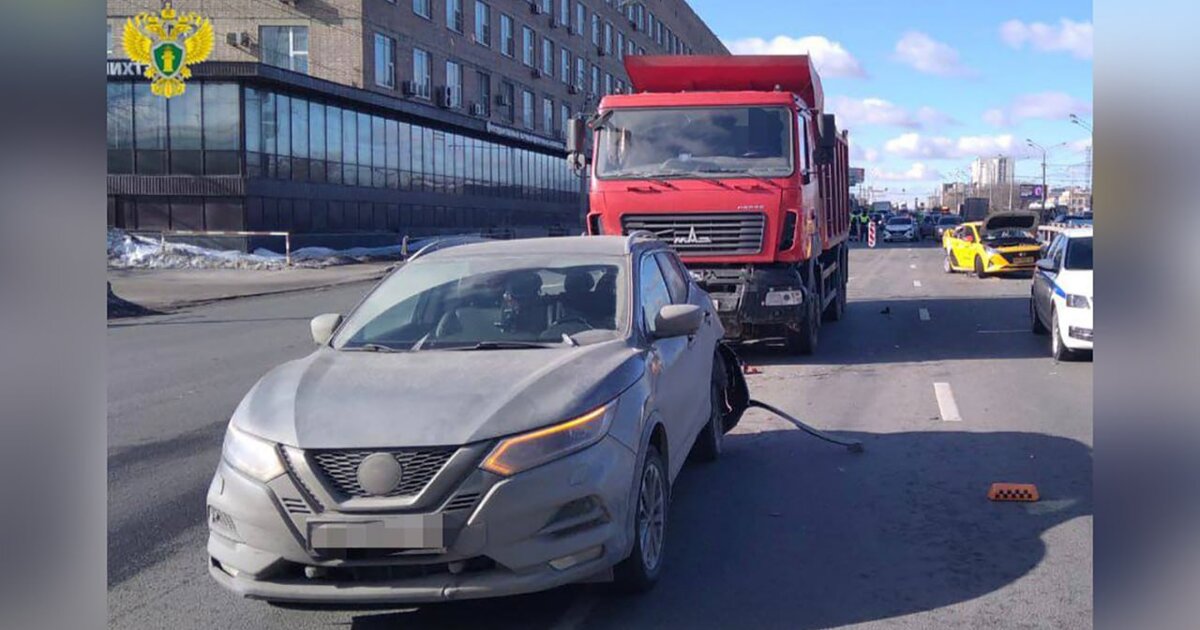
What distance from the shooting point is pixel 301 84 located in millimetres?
38031

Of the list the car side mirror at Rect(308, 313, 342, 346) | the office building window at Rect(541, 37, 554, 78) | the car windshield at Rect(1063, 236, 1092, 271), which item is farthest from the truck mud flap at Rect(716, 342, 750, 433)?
the office building window at Rect(541, 37, 554, 78)

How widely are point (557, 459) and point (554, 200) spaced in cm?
6312

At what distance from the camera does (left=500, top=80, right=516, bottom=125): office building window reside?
55219 millimetres

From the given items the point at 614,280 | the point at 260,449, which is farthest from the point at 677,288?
the point at 260,449

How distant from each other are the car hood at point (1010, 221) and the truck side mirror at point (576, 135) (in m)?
20.7

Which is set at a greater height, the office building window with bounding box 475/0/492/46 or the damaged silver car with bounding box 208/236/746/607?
the office building window with bounding box 475/0/492/46

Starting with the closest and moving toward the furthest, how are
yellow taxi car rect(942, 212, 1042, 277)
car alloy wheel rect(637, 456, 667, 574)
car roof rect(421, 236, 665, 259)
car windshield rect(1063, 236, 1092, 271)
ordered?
car alloy wheel rect(637, 456, 667, 574), car roof rect(421, 236, 665, 259), car windshield rect(1063, 236, 1092, 271), yellow taxi car rect(942, 212, 1042, 277)

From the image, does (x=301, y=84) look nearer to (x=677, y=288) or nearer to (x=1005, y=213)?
(x=1005, y=213)

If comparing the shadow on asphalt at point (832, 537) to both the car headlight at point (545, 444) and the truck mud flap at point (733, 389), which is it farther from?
the car headlight at point (545, 444)

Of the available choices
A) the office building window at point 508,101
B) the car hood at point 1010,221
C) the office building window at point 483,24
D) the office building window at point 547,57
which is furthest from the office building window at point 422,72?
the car hood at point 1010,221

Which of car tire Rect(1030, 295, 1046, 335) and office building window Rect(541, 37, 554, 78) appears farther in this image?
office building window Rect(541, 37, 554, 78)

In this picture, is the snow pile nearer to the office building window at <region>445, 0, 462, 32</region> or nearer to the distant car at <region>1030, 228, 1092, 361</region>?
the office building window at <region>445, 0, 462, 32</region>

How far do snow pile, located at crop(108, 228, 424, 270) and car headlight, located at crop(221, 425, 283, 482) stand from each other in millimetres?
30139

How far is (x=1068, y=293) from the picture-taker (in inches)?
490
